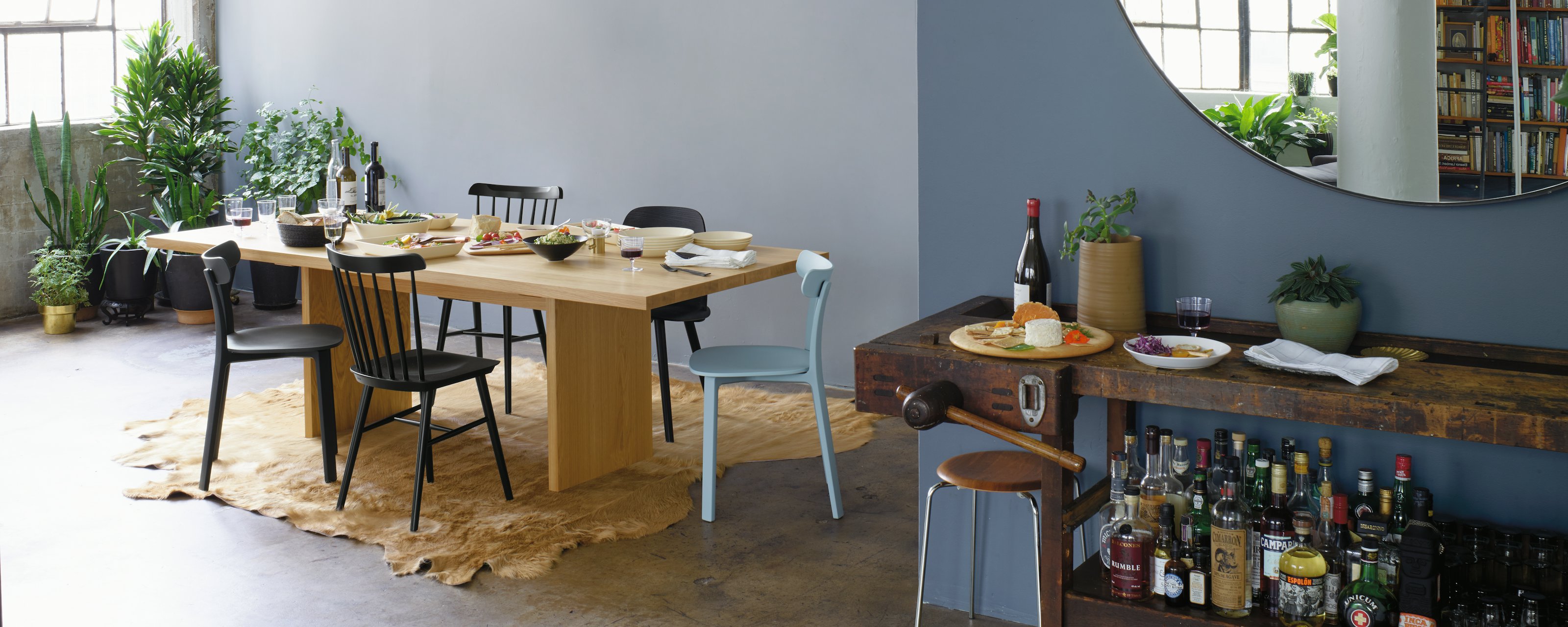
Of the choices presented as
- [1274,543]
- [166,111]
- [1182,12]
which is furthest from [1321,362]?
[166,111]

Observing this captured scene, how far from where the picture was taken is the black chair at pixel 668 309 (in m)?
4.35

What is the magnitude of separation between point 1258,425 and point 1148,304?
1.09ft

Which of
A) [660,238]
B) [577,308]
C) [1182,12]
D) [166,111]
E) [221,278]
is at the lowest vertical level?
[577,308]

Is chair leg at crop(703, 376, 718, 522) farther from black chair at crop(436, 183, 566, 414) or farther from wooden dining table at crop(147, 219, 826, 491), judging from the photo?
black chair at crop(436, 183, 566, 414)

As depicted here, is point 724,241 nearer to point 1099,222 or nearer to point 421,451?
point 421,451

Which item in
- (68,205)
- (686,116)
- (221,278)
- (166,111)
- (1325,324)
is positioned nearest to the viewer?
(1325,324)

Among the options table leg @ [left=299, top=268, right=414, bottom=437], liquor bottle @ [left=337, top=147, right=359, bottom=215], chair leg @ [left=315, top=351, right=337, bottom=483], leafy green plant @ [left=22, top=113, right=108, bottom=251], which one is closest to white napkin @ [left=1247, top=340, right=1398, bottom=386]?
chair leg @ [left=315, top=351, right=337, bottom=483]

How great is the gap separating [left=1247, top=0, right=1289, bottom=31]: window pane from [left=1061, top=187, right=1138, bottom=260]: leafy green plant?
1.31 feet

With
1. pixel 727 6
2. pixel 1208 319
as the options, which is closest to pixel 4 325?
pixel 727 6

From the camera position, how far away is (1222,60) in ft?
7.70

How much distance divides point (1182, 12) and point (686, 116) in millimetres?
3336

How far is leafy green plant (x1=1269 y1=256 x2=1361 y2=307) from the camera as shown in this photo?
2182mm

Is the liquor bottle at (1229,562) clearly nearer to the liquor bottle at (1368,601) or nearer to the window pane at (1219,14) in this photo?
the liquor bottle at (1368,601)

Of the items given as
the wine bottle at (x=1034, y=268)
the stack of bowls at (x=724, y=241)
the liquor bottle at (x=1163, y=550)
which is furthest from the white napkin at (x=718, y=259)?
the liquor bottle at (x=1163, y=550)
